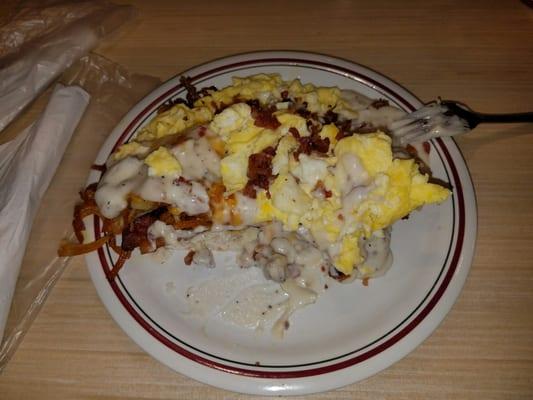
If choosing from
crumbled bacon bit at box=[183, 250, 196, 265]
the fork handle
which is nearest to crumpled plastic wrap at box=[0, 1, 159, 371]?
crumbled bacon bit at box=[183, 250, 196, 265]

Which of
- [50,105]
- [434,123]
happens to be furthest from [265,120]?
[50,105]

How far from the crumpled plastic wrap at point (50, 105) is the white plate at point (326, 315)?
0.72 ft

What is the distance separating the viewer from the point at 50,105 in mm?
1978

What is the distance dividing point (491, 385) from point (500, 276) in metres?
0.37

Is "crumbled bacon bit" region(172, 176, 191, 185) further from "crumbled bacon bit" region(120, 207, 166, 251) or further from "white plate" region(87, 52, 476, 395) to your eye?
"white plate" region(87, 52, 476, 395)

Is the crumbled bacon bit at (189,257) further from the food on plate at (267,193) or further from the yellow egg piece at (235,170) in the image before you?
the yellow egg piece at (235,170)

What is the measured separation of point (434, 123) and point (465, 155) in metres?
0.31

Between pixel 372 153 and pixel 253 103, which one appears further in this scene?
pixel 253 103

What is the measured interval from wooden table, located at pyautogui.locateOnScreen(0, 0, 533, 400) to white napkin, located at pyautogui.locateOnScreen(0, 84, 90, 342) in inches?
7.3

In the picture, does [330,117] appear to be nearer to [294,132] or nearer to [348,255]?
[294,132]

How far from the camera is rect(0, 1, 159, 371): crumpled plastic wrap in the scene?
1698mm

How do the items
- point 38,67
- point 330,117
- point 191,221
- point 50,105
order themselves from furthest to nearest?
point 38,67 → point 50,105 → point 330,117 → point 191,221

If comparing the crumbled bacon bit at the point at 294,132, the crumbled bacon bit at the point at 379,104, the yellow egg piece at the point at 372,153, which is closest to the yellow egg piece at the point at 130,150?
the crumbled bacon bit at the point at 294,132

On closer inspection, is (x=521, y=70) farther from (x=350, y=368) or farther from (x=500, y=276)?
(x=350, y=368)
